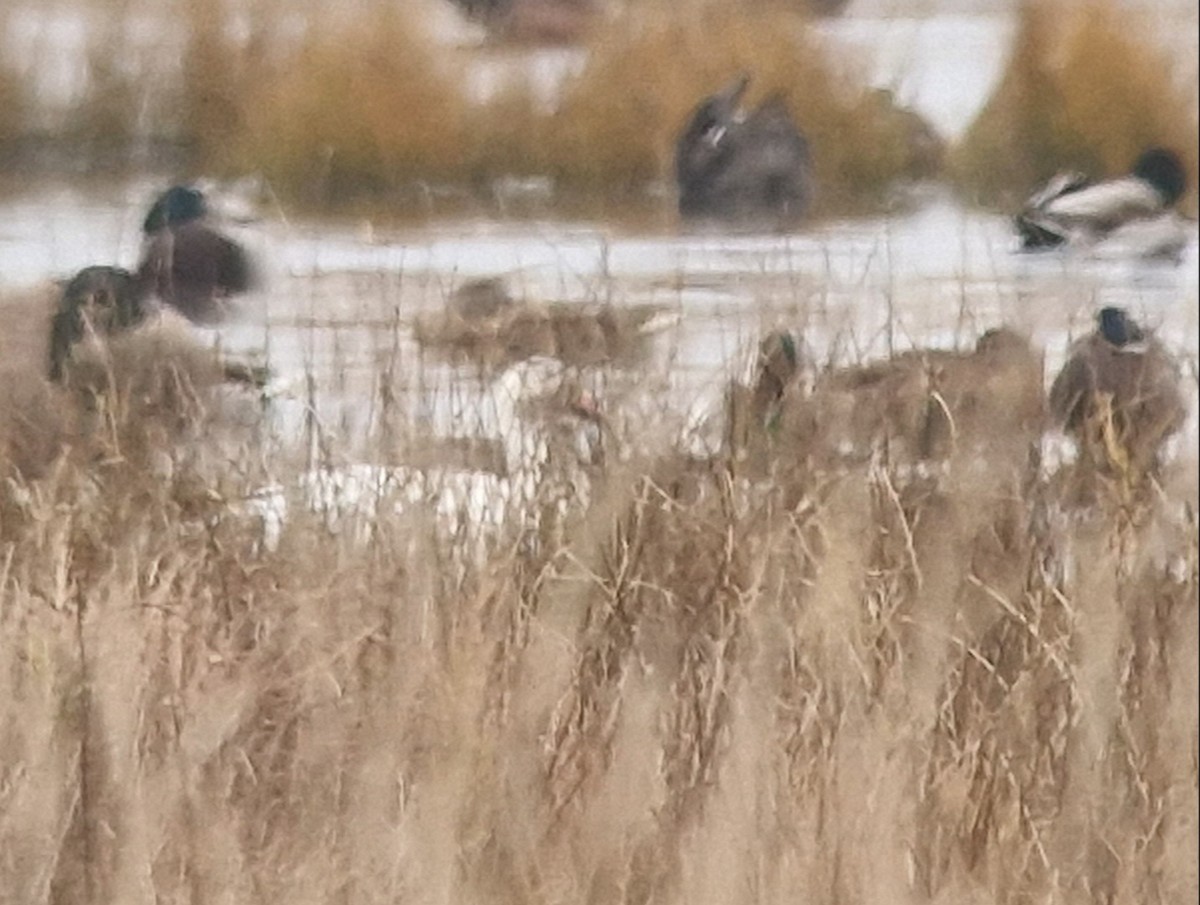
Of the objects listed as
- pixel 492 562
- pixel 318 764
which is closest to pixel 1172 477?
pixel 492 562

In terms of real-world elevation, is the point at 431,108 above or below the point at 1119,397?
above

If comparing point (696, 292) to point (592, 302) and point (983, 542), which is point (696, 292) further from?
point (983, 542)

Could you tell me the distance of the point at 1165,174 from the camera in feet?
4.41

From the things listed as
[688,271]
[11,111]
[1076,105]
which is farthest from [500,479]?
[1076,105]

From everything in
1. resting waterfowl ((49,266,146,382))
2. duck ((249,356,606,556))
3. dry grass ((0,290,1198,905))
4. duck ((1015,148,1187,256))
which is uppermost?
duck ((1015,148,1187,256))

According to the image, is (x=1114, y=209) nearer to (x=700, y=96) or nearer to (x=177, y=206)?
(x=700, y=96)

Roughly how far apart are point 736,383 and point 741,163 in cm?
19

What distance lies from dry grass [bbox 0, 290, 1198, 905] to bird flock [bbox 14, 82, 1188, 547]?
3 cm

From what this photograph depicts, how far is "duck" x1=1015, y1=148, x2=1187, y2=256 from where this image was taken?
1.34m

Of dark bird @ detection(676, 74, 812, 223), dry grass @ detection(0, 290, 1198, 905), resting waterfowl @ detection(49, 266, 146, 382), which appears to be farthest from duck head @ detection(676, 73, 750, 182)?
resting waterfowl @ detection(49, 266, 146, 382)

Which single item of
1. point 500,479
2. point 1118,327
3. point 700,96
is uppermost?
point 700,96

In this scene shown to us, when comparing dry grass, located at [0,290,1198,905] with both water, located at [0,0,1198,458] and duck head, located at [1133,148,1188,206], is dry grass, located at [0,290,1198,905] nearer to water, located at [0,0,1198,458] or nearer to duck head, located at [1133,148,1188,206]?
water, located at [0,0,1198,458]

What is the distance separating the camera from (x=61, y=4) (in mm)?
1245

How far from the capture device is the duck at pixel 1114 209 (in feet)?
4.38
